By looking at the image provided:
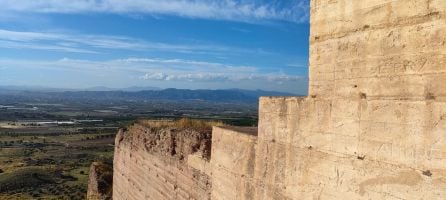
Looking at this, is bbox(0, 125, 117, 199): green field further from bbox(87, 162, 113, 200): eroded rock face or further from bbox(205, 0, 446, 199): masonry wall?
bbox(205, 0, 446, 199): masonry wall

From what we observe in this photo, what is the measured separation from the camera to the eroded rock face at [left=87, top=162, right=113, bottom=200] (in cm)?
1678

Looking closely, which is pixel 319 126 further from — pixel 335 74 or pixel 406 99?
pixel 406 99

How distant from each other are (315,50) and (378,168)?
143cm

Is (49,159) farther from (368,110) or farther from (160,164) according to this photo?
(368,110)

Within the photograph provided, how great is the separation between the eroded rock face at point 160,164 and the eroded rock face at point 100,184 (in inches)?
123

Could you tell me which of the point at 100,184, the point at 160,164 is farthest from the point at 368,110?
the point at 100,184

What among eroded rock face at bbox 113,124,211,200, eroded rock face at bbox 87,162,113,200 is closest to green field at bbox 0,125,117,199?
eroded rock face at bbox 87,162,113,200

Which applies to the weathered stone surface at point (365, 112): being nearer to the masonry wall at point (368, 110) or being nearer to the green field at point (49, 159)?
the masonry wall at point (368, 110)

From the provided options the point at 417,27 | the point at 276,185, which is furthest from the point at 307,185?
the point at 417,27

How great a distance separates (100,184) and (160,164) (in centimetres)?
834

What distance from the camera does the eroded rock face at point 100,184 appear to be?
55.1ft

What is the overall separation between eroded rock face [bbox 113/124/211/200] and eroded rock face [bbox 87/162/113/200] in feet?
10.3

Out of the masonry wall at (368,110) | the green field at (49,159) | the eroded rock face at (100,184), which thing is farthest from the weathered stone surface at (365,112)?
the green field at (49,159)

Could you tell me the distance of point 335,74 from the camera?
4.54 meters
